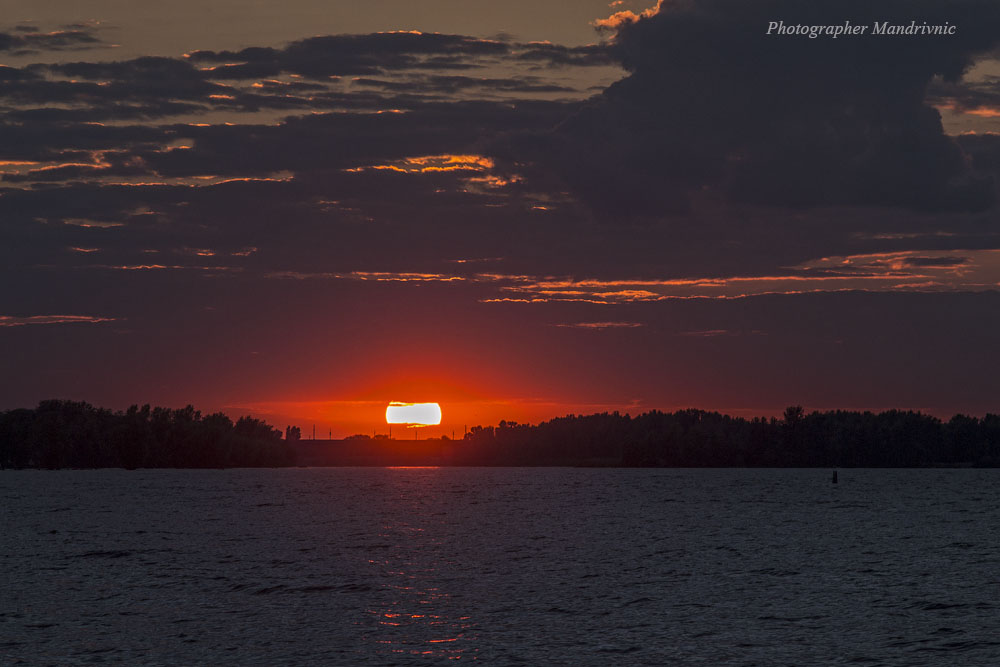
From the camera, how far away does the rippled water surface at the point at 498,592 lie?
128 ft

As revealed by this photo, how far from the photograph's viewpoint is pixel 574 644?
4006 centimetres

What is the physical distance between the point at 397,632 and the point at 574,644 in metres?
7.12

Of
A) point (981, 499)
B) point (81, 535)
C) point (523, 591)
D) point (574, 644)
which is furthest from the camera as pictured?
point (981, 499)

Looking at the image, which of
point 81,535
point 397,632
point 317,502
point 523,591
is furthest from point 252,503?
point 397,632

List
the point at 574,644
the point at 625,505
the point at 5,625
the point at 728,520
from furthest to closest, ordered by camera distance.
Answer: the point at 625,505 < the point at 728,520 < the point at 5,625 < the point at 574,644

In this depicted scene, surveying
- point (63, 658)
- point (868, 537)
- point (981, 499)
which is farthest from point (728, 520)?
point (63, 658)

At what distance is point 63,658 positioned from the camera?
36344 millimetres

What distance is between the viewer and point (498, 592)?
5394cm

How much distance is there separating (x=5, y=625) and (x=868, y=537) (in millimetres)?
70995

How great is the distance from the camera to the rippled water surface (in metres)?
38.9

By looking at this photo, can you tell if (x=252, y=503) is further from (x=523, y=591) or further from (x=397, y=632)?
(x=397, y=632)

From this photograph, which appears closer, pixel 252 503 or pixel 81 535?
pixel 81 535

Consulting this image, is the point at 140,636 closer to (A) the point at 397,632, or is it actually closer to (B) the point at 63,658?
(B) the point at 63,658

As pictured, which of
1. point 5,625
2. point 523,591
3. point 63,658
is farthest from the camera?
point 523,591
